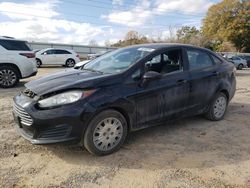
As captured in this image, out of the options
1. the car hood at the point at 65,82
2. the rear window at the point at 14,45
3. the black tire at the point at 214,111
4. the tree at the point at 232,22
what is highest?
the tree at the point at 232,22

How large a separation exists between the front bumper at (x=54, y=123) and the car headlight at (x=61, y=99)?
79 mm

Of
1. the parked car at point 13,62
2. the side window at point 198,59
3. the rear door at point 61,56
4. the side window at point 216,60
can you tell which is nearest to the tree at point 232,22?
the rear door at point 61,56

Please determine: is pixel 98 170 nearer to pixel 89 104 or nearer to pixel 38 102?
pixel 89 104

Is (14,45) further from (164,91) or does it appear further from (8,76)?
(164,91)

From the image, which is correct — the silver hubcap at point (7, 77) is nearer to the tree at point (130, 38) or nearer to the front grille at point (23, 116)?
the front grille at point (23, 116)

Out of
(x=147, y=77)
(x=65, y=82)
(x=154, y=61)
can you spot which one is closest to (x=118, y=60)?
(x=154, y=61)

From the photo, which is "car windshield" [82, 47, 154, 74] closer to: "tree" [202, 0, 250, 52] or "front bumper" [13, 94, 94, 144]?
"front bumper" [13, 94, 94, 144]

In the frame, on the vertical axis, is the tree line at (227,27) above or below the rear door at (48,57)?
above

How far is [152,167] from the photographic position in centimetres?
379

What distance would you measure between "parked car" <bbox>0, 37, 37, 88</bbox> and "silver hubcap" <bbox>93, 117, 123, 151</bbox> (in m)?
6.57

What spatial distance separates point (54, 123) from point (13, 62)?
662 centimetres

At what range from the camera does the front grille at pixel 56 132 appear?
12.3 feet

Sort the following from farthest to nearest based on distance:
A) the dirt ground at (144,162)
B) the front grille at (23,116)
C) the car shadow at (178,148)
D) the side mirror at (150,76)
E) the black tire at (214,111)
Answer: the black tire at (214,111), the side mirror at (150,76), the car shadow at (178,148), the front grille at (23,116), the dirt ground at (144,162)

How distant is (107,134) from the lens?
4.08 meters
